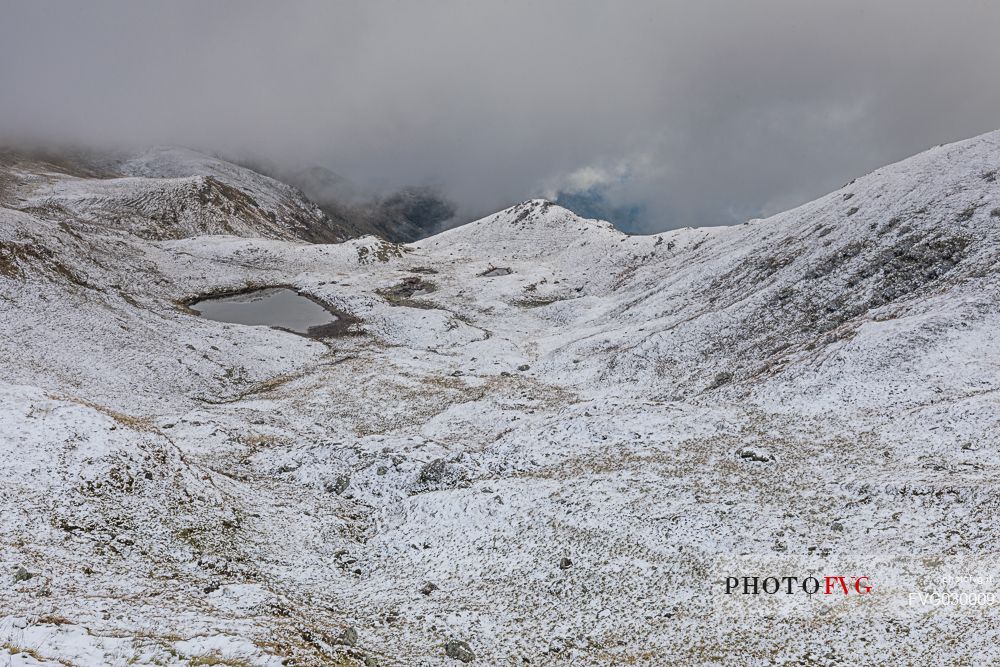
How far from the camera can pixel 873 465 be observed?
22.2 meters

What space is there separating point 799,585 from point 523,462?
14.5 metres

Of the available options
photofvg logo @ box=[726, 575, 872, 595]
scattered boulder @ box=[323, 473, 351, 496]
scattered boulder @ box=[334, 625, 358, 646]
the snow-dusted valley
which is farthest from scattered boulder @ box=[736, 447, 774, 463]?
scattered boulder @ box=[323, 473, 351, 496]

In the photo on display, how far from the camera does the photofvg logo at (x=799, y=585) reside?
15.6 metres

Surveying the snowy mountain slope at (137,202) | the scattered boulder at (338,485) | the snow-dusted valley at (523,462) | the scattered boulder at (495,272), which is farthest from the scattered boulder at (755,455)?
the snowy mountain slope at (137,202)

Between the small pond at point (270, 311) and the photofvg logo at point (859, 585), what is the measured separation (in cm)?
5727

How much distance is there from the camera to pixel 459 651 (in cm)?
1543

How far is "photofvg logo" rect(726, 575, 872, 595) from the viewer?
51.3ft

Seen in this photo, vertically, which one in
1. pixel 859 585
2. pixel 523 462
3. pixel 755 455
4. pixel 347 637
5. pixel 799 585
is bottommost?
pixel 347 637

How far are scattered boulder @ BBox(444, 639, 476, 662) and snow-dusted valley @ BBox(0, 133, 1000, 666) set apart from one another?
90 mm

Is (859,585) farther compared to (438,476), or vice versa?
(438,476)

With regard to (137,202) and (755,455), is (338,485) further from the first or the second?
(137,202)

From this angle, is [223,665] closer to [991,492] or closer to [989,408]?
[991,492]

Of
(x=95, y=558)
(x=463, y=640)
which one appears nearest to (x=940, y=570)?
(x=463, y=640)

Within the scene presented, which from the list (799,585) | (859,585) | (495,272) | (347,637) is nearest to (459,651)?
(347,637)
